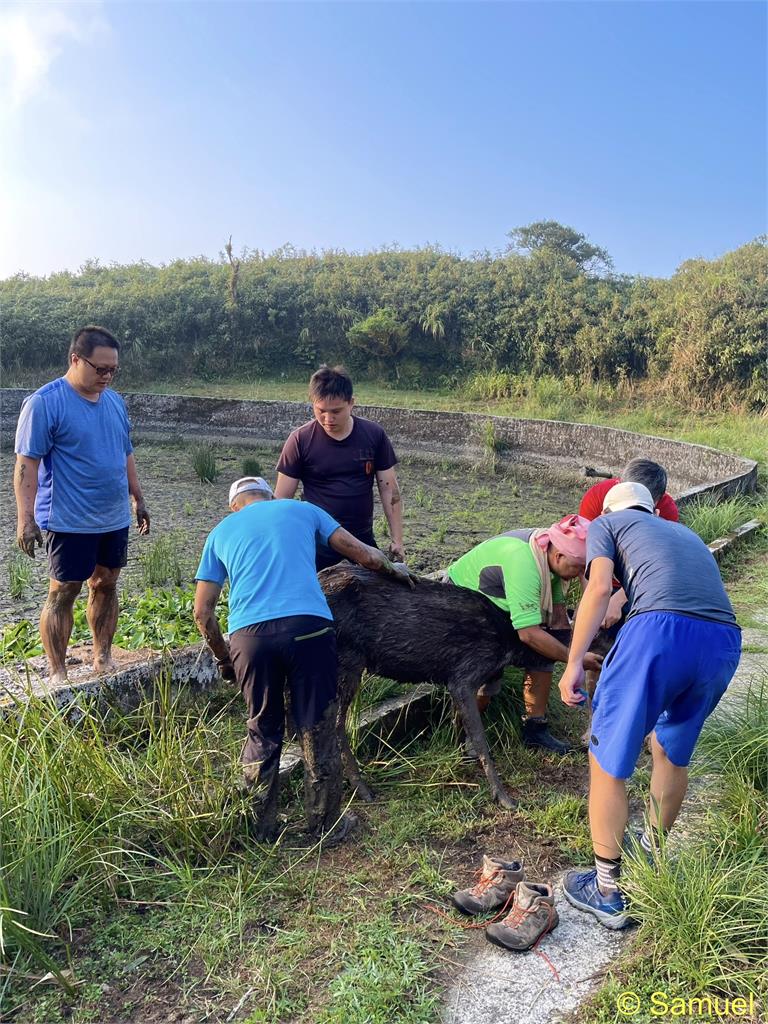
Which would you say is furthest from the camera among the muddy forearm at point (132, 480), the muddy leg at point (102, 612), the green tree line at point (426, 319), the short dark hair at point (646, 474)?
the green tree line at point (426, 319)

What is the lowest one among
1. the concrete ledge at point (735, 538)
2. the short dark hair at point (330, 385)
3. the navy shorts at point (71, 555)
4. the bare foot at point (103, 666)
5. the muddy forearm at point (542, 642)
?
the bare foot at point (103, 666)

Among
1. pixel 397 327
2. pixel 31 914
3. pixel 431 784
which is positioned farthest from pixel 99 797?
pixel 397 327

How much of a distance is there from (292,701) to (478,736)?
962 millimetres

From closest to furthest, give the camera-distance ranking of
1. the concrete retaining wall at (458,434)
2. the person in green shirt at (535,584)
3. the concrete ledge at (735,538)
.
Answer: the person in green shirt at (535,584) → the concrete ledge at (735,538) → the concrete retaining wall at (458,434)

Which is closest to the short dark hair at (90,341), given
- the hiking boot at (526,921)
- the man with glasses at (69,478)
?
the man with glasses at (69,478)

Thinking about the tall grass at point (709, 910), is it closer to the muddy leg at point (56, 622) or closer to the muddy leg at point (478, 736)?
the muddy leg at point (478, 736)

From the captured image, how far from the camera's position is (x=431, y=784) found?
11.9ft

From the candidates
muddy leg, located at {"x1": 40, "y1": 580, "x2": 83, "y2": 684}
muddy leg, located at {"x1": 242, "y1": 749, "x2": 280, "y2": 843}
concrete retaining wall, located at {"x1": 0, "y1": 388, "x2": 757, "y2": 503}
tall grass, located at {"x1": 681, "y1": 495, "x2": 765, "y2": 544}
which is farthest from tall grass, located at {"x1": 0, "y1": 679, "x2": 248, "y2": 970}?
concrete retaining wall, located at {"x1": 0, "y1": 388, "x2": 757, "y2": 503}

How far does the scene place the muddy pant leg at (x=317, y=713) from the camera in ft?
10.3

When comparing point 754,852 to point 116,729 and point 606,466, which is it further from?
point 606,466

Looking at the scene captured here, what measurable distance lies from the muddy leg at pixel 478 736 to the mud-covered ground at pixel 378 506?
173 inches

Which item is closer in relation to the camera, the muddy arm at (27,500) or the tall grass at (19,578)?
the muddy arm at (27,500)

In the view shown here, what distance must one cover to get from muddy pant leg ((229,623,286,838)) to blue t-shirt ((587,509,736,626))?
1.27 meters

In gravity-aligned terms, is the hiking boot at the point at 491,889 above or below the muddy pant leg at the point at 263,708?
below
